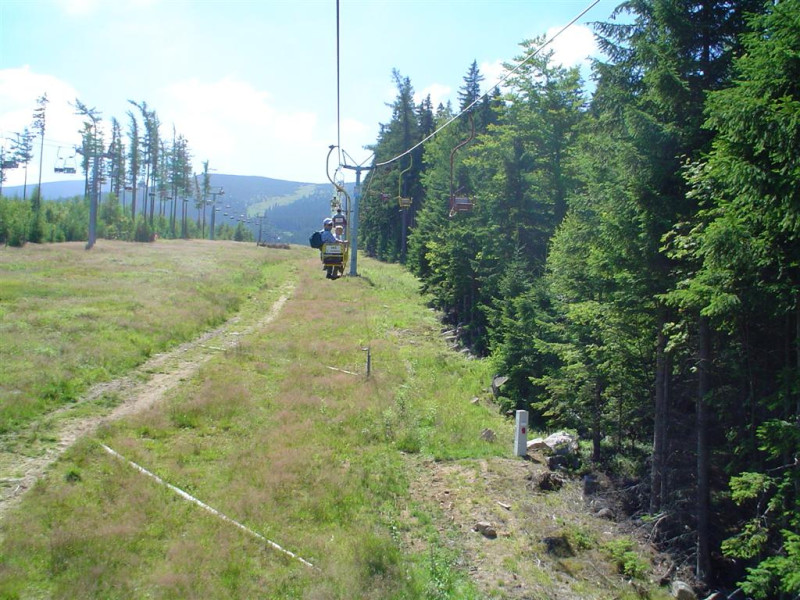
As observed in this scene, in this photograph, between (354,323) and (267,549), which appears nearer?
(267,549)

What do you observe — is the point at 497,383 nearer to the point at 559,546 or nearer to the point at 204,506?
the point at 559,546

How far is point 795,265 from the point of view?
770 cm

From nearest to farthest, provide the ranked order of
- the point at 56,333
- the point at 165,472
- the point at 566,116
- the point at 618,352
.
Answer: the point at 165,472
the point at 618,352
the point at 56,333
the point at 566,116

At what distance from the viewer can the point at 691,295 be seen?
8.69 meters

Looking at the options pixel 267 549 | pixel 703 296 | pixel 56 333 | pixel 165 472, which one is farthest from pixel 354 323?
pixel 703 296

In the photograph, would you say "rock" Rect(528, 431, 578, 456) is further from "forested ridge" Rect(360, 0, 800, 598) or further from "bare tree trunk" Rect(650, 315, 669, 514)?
"bare tree trunk" Rect(650, 315, 669, 514)

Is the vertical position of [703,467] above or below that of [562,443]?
above

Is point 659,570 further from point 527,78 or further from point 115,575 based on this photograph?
point 527,78

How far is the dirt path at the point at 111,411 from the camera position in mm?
11195

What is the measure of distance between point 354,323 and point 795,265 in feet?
86.8

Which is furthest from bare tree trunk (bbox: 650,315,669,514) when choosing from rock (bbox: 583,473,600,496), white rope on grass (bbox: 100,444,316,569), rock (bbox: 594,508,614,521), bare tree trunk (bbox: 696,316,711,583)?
white rope on grass (bbox: 100,444,316,569)

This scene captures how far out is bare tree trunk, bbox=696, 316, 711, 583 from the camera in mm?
10188

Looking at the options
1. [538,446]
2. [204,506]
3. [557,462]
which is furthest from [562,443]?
[204,506]

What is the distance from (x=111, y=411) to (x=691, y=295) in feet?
49.1
